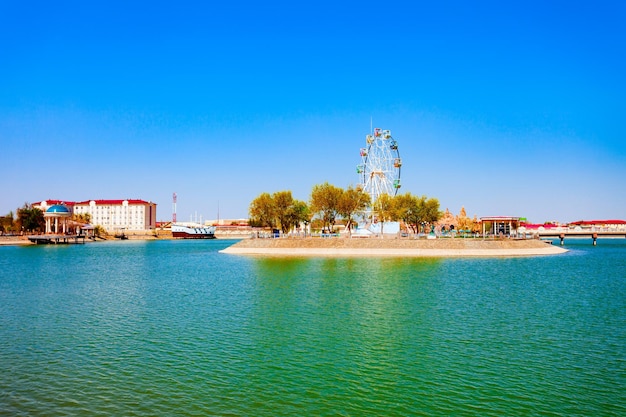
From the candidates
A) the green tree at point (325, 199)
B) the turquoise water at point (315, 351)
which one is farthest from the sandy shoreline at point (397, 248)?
the turquoise water at point (315, 351)

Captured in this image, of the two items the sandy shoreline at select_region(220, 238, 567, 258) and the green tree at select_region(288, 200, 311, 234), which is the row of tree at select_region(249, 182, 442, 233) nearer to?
the green tree at select_region(288, 200, 311, 234)

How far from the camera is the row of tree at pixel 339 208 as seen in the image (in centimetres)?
11169

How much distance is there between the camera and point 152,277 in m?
59.3

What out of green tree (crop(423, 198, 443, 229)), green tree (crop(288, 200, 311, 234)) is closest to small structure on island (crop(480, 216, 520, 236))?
green tree (crop(423, 198, 443, 229))

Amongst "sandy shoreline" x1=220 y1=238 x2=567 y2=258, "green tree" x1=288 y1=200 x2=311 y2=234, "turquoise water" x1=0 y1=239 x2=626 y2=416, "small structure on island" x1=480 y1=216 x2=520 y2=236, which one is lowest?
"turquoise water" x1=0 y1=239 x2=626 y2=416

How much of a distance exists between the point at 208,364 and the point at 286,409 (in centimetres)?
624

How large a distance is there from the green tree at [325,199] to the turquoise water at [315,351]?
63.9m

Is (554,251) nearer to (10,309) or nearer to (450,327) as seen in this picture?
(450,327)

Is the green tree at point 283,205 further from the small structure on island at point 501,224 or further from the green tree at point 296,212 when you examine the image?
the small structure on island at point 501,224

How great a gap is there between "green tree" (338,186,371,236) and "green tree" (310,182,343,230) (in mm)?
1120

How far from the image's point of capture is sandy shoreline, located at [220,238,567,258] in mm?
93375

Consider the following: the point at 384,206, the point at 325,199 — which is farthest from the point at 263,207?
the point at 384,206

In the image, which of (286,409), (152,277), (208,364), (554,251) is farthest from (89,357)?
(554,251)

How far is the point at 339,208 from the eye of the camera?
368 ft
